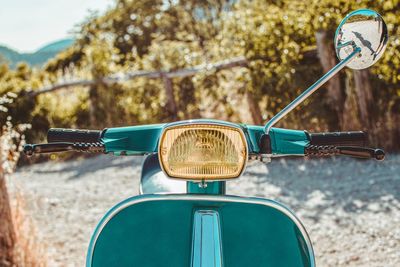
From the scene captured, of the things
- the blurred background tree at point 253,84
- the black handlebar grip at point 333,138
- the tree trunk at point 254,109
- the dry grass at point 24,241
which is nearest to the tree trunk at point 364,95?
the blurred background tree at point 253,84

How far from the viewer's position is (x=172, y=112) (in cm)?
772

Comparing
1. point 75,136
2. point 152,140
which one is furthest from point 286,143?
point 75,136

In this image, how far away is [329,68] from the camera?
564cm

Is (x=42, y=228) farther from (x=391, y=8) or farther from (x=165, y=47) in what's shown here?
(x=165, y=47)

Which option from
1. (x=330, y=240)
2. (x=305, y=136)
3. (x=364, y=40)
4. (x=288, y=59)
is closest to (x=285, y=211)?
(x=305, y=136)

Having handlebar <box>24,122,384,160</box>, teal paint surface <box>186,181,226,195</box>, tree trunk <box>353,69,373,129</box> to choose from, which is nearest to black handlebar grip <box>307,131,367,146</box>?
handlebar <box>24,122,384,160</box>

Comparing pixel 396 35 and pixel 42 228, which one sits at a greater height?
pixel 396 35

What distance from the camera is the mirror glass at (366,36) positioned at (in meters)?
1.40

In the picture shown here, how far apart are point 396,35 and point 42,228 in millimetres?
3185

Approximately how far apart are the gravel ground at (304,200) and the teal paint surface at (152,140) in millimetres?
1758

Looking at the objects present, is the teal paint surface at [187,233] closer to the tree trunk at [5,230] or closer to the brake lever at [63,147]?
the brake lever at [63,147]

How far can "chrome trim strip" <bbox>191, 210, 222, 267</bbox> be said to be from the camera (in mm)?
1328

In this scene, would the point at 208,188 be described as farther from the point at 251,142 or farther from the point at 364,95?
the point at 364,95

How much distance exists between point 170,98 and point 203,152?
20.9 ft
